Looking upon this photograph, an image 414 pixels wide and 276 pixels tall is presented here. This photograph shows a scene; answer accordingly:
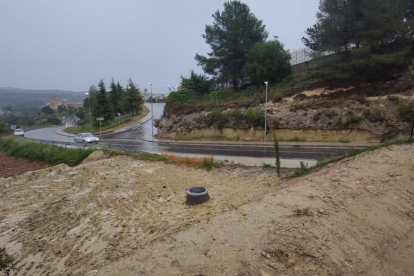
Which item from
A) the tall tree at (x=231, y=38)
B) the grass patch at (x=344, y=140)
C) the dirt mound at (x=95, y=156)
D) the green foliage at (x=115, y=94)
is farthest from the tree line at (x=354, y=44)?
the green foliage at (x=115, y=94)

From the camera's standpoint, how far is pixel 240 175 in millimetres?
19672

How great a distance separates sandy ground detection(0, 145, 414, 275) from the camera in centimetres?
802

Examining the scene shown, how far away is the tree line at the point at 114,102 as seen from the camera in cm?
7088

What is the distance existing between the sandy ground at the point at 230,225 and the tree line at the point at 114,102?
52.6 meters

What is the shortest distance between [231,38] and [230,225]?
45.1 m

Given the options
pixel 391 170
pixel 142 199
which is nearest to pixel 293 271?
pixel 391 170

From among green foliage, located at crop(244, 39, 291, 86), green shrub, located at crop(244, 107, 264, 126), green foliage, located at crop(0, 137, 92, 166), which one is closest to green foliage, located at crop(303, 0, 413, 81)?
green foliage, located at crop(244, 39, 291, 86)

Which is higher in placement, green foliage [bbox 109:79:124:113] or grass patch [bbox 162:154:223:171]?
green foliage [bbox 109:79:124:113]

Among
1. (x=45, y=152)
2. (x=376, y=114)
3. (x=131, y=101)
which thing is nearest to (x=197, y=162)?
(x=376, y=114)

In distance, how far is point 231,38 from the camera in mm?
51469

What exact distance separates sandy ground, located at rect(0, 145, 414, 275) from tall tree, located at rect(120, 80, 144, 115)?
6127 centimetres

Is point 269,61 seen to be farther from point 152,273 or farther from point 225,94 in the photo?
point 152,273

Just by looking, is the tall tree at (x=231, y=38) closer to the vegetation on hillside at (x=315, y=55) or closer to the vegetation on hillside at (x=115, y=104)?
the vegetation on hillside at (x=315, y=55)

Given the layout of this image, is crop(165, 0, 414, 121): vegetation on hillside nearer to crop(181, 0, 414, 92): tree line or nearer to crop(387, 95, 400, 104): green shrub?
crop(181, 0, 414, 92): tree line
